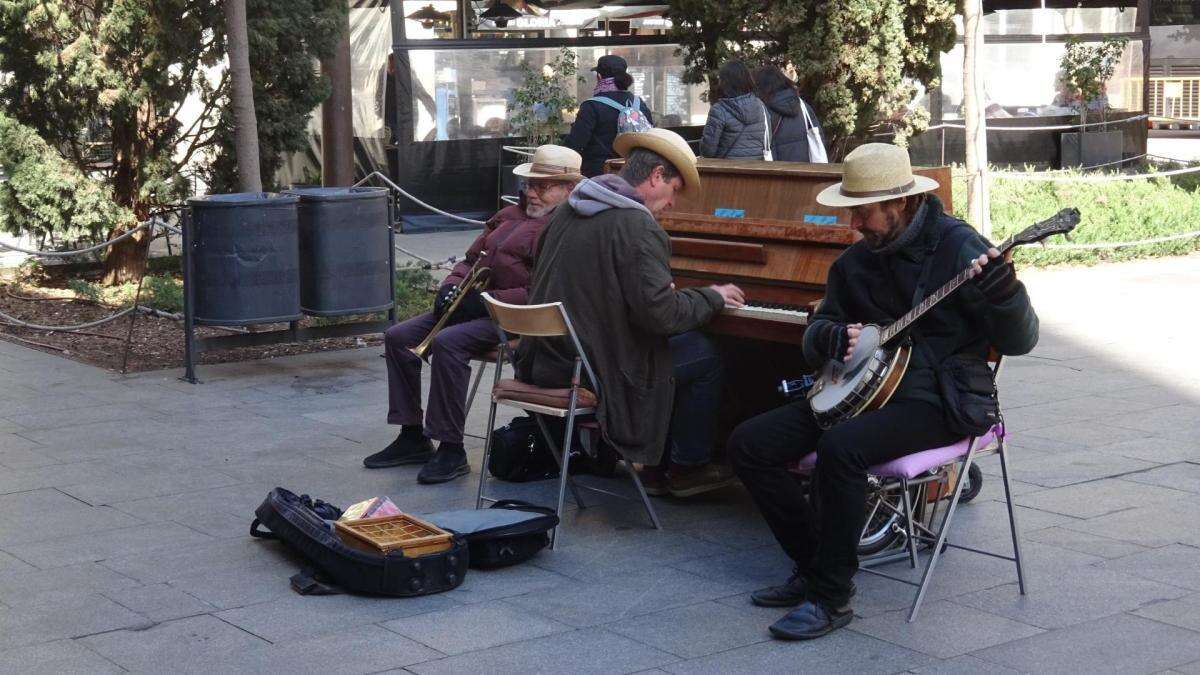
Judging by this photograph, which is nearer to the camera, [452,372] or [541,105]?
[452,372]

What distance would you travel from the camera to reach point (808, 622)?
4539 millimetres

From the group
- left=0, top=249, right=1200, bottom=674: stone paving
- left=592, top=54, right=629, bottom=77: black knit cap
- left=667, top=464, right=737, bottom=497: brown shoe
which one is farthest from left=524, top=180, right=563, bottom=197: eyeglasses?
left=592, top=54, right=629, bottom=77: black knit cap

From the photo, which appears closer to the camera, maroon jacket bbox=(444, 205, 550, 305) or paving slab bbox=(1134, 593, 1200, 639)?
paving slab bbox=(1134, 593, 1200, 639)

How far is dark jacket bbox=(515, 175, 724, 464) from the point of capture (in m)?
5.43

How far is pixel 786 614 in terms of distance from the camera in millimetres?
4680

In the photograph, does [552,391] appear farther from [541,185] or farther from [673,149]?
[541,185]

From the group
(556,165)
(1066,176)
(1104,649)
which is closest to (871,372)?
(1104,649)

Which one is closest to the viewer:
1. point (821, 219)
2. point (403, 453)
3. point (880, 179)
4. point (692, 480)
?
point (880, 179)

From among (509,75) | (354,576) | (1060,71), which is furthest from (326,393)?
(1060,71)

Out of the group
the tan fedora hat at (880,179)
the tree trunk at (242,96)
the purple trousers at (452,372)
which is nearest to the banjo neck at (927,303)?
the tan fedora hat at (880,179)

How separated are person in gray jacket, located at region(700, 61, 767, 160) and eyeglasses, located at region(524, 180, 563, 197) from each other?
8.77 feet

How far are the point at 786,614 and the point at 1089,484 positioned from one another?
2.13m

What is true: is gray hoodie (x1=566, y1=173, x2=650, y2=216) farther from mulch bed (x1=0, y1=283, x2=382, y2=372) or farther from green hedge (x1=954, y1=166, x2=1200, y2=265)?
green hedge (x1=954, y1=166, x2=1200, y2=265)

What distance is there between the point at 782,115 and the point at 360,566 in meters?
5.25
